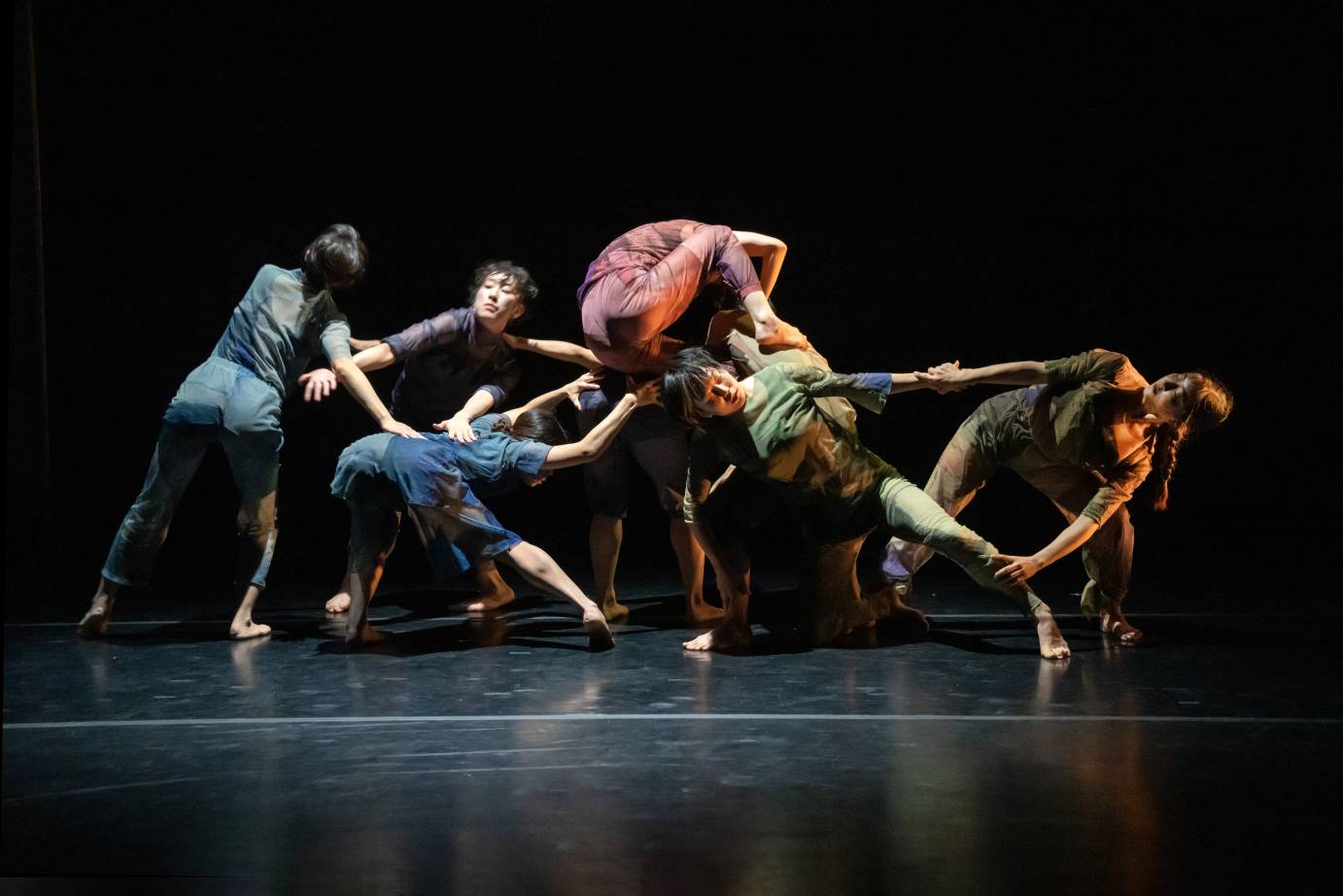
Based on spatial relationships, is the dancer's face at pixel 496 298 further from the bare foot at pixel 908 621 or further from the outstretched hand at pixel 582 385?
the bare foot at pixel 908 621

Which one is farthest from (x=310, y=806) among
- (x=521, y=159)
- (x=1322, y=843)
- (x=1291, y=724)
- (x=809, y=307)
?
(x=809, y=307)

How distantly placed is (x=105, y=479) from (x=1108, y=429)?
5.04 metres

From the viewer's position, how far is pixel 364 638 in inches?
170

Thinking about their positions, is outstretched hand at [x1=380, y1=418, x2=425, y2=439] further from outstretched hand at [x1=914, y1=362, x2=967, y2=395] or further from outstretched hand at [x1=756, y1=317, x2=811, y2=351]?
outstretched hand at [x1=914, y1=362, x2=967, y2=395]

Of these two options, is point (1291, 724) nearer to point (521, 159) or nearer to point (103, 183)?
point (521, 159)

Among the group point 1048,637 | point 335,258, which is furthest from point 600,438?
→ point 1048,637

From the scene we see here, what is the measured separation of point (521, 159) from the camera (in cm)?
566

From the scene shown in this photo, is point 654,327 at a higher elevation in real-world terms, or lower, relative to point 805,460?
higher

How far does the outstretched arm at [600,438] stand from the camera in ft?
13.8

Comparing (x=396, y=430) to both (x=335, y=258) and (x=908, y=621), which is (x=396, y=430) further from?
(x=908, y=621)

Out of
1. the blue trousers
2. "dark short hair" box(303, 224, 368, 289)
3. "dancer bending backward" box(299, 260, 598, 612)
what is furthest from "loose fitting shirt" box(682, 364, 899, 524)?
the blue trousers

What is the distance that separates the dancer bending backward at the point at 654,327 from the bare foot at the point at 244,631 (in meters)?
1.18

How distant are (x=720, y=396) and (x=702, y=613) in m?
1.06

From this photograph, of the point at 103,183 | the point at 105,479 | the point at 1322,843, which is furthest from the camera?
the point at 105,479
